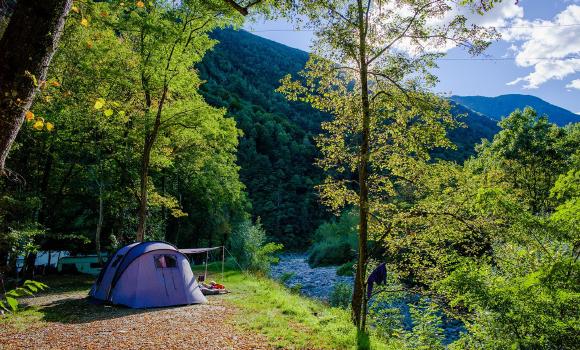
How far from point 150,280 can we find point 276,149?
72794 millimetres

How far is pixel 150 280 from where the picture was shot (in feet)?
39.7

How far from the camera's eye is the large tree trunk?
2270 mm

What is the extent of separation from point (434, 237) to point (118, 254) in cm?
1047

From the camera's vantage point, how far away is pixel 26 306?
442 inches

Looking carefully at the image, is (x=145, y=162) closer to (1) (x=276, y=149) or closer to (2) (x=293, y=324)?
(2) (x=293, y=324)

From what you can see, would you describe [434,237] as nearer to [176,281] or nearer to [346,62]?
[346,62]

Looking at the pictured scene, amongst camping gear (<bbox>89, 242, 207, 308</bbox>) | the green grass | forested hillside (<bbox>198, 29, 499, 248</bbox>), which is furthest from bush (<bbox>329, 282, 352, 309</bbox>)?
forested hillside (<bbox>198, 29, 499, 248</bbox>)

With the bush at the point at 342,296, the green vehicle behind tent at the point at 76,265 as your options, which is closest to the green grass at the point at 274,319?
the bush at the point at 342,296

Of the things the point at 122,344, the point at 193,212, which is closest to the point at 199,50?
the point at 122,344

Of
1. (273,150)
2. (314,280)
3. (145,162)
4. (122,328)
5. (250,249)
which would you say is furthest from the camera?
(273,150)

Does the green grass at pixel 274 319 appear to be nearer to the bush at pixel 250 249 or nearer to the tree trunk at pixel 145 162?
the tree trunk at pixel 145 162

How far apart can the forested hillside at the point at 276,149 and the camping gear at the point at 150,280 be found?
189ft

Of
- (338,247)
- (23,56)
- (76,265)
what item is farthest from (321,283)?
(23,56)

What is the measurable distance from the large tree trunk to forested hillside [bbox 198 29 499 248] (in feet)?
215
